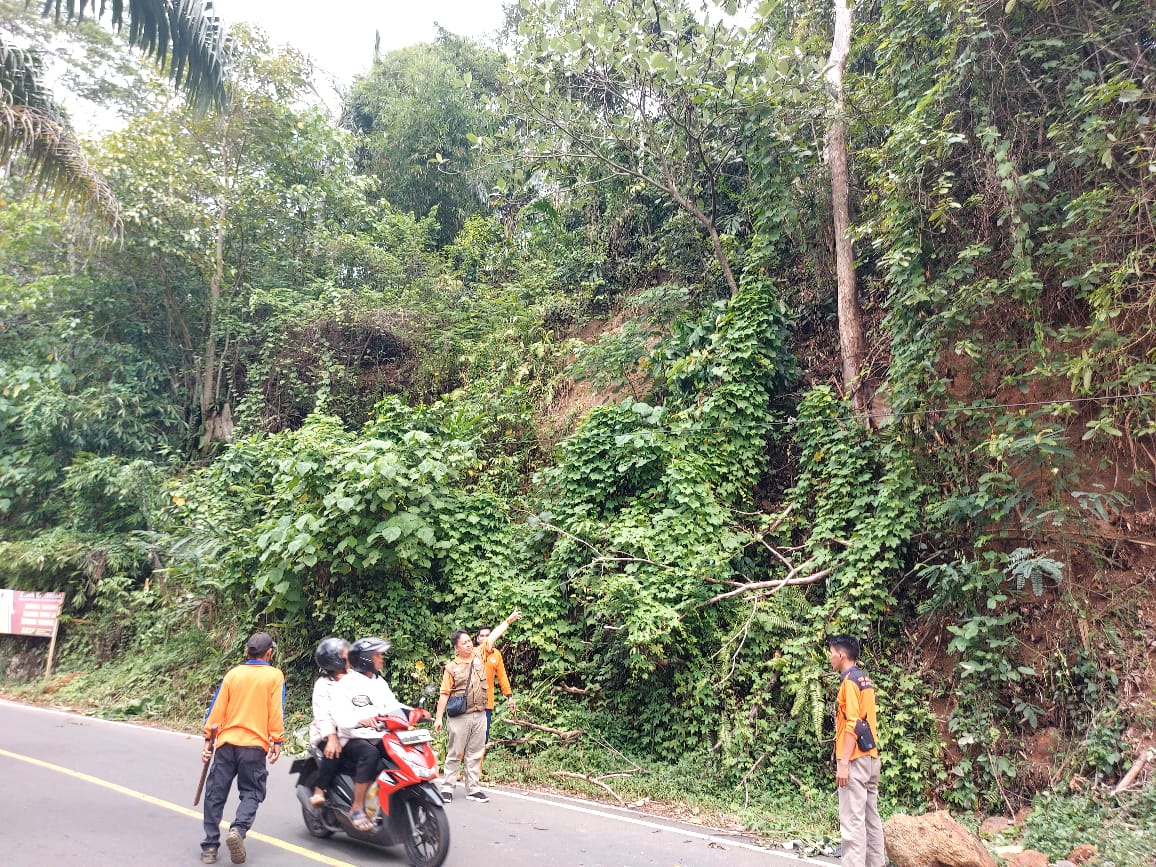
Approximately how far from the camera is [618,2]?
11.6 meters

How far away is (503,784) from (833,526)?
15.4 ft

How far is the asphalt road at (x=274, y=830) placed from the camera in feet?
17.6

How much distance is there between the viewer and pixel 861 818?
513cm

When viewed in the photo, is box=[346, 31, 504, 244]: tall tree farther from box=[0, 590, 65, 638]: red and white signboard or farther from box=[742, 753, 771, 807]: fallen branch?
box=[742, 753, 771, 807]: fallen branch

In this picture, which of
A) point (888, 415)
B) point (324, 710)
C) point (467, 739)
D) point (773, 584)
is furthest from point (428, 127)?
point (324, 710)

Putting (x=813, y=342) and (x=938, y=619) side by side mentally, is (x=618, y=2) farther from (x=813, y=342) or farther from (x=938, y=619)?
(x=938, y=619)

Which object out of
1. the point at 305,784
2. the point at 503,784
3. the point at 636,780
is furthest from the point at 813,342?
the point at 305,784

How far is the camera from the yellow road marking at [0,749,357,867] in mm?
5309

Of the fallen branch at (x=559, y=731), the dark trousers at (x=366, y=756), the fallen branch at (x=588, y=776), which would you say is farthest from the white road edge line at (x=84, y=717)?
the dark trousers at (x=366, y=756)

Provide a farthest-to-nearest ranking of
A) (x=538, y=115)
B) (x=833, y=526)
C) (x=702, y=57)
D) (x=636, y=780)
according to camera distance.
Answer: (x=538, y=115), (x=702, y=57), (x=833, y=526), (x=636, y=780)

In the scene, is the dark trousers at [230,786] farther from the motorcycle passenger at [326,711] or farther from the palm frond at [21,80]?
the palm frond at [21,80]

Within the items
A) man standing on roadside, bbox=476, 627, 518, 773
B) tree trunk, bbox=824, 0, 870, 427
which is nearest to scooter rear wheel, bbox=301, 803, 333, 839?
man standing on roadside, bbox=476, 627, 518, 773

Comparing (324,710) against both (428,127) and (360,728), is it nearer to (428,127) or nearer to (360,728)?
(360,728)

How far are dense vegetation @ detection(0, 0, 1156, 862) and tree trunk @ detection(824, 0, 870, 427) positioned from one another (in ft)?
0.57
